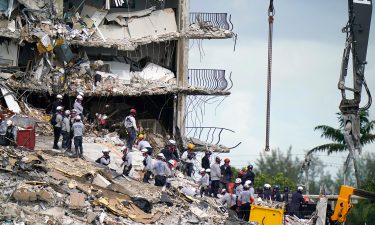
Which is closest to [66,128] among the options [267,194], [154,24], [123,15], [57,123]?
[57,123]

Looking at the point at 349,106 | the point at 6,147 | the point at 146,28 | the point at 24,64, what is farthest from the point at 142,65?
the point at 349,106

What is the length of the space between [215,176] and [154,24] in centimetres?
1414

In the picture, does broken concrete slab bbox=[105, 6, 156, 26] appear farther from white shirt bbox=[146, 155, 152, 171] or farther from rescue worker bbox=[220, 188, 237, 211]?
rescue worker bbox=[220, 188, 237, 211]

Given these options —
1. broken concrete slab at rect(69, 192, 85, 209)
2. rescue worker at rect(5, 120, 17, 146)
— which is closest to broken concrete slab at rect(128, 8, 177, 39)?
rescue worker at rect(5, 120, 17, 146)

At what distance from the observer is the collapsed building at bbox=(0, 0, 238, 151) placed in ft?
174

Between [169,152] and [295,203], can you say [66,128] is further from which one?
[295,203]

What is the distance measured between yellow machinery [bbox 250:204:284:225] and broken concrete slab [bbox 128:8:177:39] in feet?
55.8

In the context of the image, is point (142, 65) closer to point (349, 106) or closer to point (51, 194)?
point (51, 194)

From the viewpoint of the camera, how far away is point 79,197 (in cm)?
3922

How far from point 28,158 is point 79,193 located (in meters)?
2.85

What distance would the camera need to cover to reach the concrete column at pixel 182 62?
5747 cm

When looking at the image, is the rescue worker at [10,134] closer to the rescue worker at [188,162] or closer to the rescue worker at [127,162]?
the rescue worker at [127,162]

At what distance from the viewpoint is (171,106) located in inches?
2291

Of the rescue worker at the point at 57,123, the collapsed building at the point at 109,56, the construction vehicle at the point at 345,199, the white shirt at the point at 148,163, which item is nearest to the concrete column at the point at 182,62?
the collapsed building at the point at 109,56
